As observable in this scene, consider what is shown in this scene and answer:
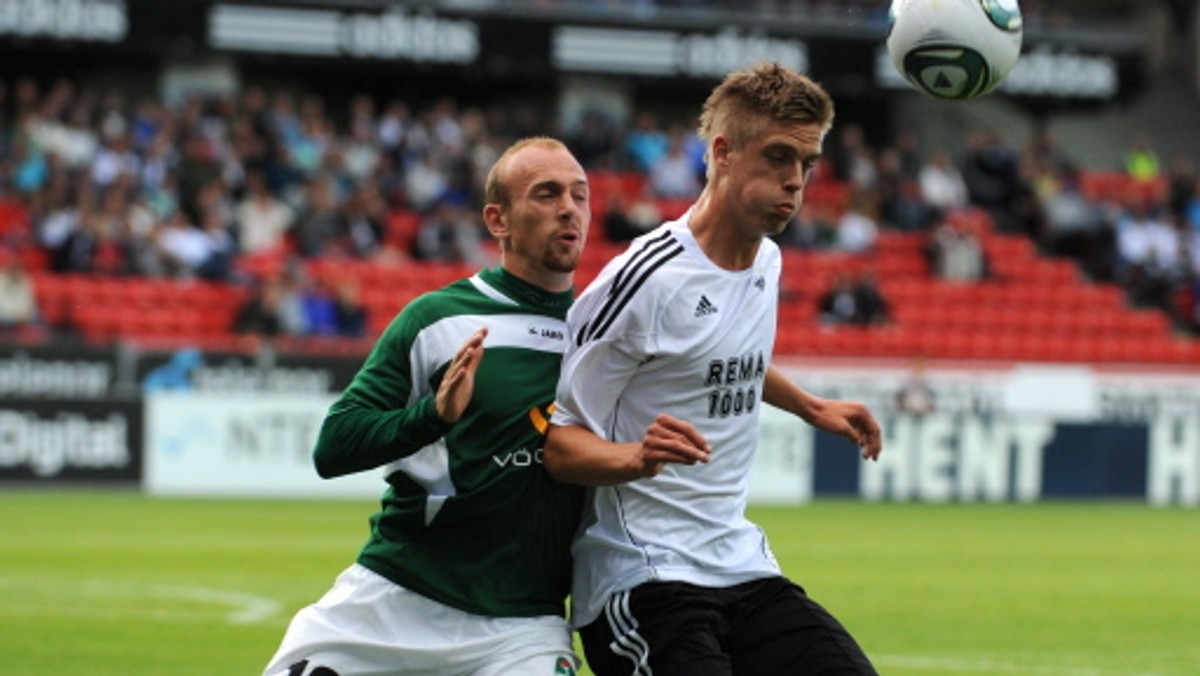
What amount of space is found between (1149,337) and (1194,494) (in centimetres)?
700

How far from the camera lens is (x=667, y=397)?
5.75 meters

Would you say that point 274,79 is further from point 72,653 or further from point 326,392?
point 72,653

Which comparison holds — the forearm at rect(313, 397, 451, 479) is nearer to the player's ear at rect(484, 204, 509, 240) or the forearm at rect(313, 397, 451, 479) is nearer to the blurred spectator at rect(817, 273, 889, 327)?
the player's ear at rect(484, 204, 509, 240)

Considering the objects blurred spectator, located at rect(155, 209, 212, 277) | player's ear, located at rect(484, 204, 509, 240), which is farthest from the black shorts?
blurred spectator, located at rect(155, 209, 212, 277)

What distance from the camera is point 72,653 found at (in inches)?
400

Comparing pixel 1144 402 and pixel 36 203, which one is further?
pixel 1144 402

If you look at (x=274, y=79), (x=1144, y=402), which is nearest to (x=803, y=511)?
(x=1144, y=402)

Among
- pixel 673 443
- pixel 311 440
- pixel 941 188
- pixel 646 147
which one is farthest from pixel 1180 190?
pixel 673 443

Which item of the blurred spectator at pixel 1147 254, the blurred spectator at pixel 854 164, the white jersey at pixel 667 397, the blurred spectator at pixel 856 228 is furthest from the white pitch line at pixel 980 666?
the blurred spectator at pixel 1147 254

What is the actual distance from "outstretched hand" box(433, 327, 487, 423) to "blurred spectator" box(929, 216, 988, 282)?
25.2 meters

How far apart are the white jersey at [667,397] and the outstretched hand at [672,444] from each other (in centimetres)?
43

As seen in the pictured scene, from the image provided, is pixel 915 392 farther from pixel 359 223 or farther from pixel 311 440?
pixel 311 440

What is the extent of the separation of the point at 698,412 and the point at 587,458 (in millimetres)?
410

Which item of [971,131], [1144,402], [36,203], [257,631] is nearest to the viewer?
[257,631]
